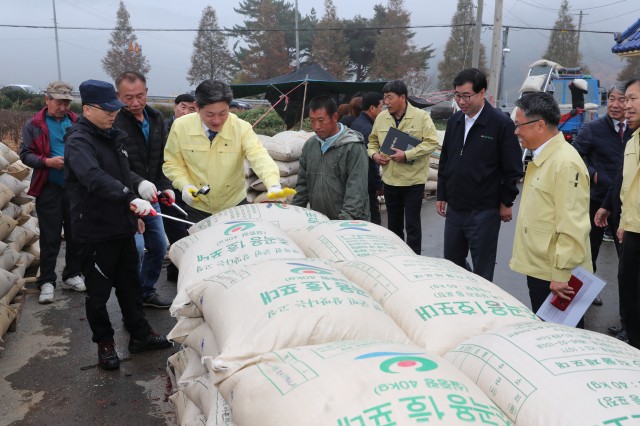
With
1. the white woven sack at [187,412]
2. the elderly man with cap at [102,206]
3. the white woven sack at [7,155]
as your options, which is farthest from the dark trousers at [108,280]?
the white woven sack at [7,155]

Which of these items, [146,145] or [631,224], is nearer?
[631,224]

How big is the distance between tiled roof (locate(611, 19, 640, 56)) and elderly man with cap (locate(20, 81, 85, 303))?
6.17 m

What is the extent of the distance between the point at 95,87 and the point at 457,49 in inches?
2161

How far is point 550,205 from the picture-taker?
113 inches

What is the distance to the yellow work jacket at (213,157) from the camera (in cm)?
358

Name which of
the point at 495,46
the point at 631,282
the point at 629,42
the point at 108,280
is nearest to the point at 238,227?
the point at 108,280

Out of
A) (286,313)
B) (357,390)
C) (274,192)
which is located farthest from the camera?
(274,192)

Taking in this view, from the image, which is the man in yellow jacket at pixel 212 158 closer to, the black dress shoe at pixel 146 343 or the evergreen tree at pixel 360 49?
the black dress shoe at pixel 146 343

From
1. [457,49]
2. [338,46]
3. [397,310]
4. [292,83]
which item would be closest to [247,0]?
[338,46]

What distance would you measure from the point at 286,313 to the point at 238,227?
0.96 m

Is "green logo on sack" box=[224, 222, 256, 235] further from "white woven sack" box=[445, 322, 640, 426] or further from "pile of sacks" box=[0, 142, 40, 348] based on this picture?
"pile of sacks" box=[0, 142, 40, 348]

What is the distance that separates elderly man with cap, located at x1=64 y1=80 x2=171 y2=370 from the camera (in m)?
3.04

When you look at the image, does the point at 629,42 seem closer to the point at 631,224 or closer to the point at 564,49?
the point at 631,224

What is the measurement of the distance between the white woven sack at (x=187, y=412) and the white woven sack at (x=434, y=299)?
0.83m
